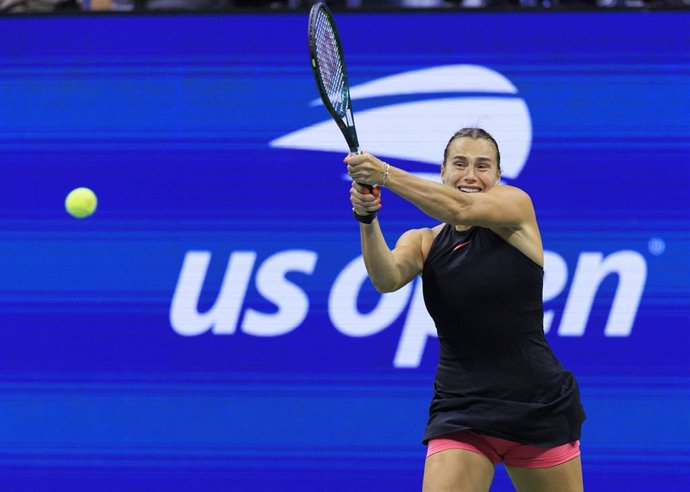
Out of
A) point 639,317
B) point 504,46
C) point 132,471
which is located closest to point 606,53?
point 504,46

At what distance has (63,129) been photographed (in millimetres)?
5211

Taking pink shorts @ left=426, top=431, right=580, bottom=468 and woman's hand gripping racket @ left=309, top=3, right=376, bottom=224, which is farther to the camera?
pink shorts @ left=426, top=431, right=580, bottom=468

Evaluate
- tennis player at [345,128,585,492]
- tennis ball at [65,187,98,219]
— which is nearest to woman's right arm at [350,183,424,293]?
tennis player at [345,128,585,492]

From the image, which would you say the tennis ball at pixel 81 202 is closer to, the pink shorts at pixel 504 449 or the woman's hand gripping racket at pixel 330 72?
the woman's hand gripping racket at pixel 330 72

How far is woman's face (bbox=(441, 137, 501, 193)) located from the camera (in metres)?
3.68

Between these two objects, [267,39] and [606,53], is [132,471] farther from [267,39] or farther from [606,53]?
[606,53]

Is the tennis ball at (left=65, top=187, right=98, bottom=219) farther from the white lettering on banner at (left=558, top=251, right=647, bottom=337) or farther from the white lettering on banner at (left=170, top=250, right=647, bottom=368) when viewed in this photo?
the white lettering on banner at (left=558, top=251, right=647, bottom=337)

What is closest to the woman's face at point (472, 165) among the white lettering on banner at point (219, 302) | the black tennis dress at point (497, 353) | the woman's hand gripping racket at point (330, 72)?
the black tennis dress at point (497, 353)

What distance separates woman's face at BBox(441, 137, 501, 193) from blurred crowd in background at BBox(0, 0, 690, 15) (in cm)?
150

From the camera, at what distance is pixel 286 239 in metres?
5.11

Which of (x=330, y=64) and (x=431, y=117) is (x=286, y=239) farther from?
(x=330, y=64)

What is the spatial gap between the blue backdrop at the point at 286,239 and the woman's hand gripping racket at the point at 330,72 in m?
1.29

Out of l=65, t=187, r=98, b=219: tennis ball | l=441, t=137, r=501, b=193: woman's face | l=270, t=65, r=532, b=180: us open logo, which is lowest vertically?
l=441, t=137, r=501, b=193: woman's face

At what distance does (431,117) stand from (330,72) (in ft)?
4.90
